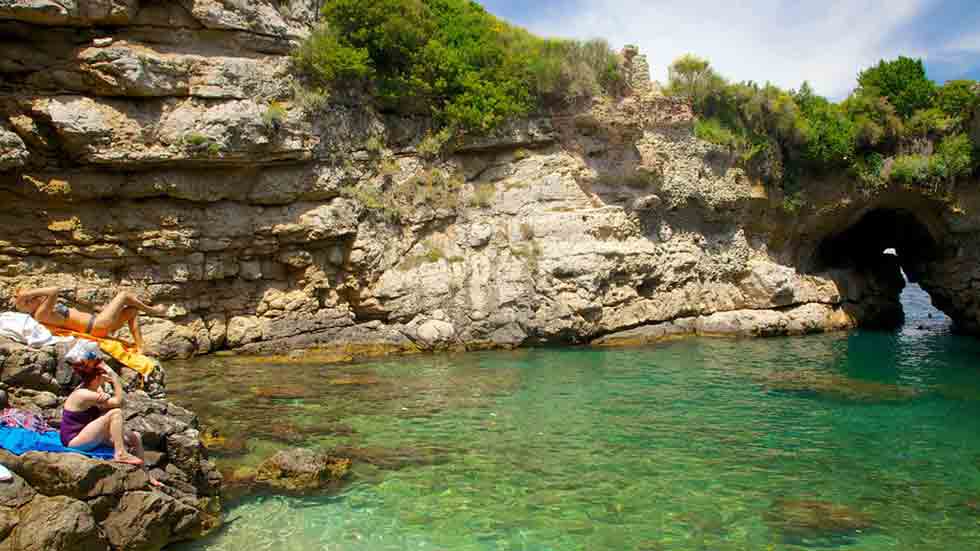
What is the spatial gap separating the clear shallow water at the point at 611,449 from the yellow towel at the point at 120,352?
6.69 ft

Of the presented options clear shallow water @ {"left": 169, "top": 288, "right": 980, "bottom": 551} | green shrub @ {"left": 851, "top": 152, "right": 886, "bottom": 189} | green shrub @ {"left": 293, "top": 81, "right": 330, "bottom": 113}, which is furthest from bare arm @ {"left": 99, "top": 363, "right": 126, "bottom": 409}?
green shrub @ {"left": 851, "top": 152, "right": 886, "bottom": 189}

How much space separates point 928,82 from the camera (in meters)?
26.6

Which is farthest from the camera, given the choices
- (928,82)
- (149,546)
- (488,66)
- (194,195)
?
(928,82)

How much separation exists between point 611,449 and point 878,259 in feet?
98.6

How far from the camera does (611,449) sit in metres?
10.7

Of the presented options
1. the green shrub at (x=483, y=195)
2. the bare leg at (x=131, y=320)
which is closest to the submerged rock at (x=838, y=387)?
the green shrub at (x=483, y=195)

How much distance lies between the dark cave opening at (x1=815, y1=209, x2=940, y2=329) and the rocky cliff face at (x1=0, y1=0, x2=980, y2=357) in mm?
552

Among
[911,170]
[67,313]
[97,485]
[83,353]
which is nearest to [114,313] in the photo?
[67,313]

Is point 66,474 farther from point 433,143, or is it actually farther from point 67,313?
point 433,143

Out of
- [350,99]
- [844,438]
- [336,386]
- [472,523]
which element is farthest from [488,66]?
[472,523]

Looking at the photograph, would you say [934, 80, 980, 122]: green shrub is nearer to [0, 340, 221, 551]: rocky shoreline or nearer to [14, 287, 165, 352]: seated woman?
[0, 340, 221, 551]: rocky shoreline

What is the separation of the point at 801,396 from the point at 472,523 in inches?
399

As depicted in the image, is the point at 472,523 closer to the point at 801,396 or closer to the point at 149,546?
the point at 149,546

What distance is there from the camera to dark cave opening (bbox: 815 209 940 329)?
2941cm
